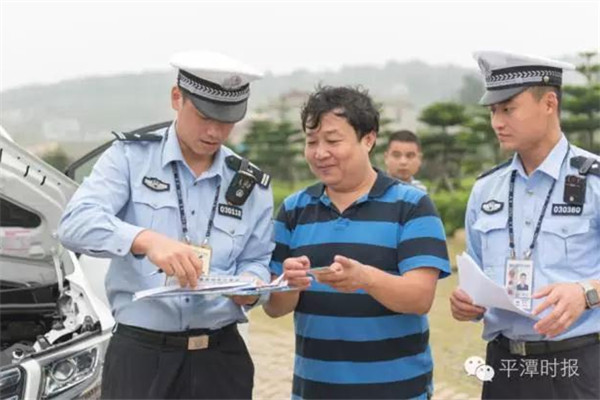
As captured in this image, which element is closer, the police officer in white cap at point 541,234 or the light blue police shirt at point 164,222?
the light blue police shirt at point 164,222

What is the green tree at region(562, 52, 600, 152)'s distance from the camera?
14.4 meters

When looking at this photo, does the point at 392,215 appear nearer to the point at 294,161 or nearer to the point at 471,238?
the point at 471,238

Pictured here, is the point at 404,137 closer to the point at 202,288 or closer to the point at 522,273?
the point at 522,273

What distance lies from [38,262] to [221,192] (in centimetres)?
149

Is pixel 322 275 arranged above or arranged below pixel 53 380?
above

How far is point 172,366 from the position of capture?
174cm

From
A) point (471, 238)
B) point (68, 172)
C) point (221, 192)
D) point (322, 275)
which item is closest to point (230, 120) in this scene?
point (221, 192)

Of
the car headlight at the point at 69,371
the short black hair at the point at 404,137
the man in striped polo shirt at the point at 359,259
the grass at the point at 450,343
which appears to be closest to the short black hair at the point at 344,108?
the man in striped polo shirt at the point at 359,259

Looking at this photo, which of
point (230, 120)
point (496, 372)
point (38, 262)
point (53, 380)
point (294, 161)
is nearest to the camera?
point (230, 120)

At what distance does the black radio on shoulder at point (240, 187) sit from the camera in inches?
72.8

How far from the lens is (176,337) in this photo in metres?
1.76

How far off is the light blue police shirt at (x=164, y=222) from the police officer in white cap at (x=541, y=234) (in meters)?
0.62

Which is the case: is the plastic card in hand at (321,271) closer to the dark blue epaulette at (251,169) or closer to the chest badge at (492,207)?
the dark blue epaulette at (251,169)

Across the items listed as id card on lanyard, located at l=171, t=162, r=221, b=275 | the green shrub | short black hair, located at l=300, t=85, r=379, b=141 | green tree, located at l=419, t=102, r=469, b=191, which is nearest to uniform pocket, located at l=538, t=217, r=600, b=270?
short black hair, located at l=300, t=85, r=379, b=141
